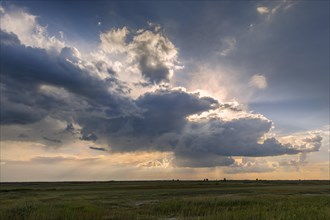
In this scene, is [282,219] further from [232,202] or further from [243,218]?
[232,202]

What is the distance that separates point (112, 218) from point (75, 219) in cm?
253

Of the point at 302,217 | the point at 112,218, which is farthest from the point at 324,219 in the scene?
the point at 112,218

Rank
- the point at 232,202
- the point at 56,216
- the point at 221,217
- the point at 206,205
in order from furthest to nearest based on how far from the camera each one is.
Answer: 1. the point at 232,202
2. the point at 206,205
3. the point at 56,216
4. the point at 221,217

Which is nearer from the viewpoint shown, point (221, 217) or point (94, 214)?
point (221, 217)

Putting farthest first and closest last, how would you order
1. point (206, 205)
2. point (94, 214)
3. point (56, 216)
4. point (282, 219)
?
point (206, 205)
point (94, 214)
point (56, 216)
point (282, 219)

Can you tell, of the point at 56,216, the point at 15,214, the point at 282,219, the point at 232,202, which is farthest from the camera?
the point at 232,202

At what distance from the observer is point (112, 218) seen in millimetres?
20594

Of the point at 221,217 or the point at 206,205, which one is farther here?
the point at 206,205

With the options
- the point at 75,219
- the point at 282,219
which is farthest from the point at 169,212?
the point at 282,219

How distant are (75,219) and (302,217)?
11.4 meters

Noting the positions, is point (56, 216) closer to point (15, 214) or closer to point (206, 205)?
point (15, 214)

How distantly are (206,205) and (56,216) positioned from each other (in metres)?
16.7

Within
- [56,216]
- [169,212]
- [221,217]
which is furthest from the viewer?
[169,212]

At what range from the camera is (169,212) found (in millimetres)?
29562
